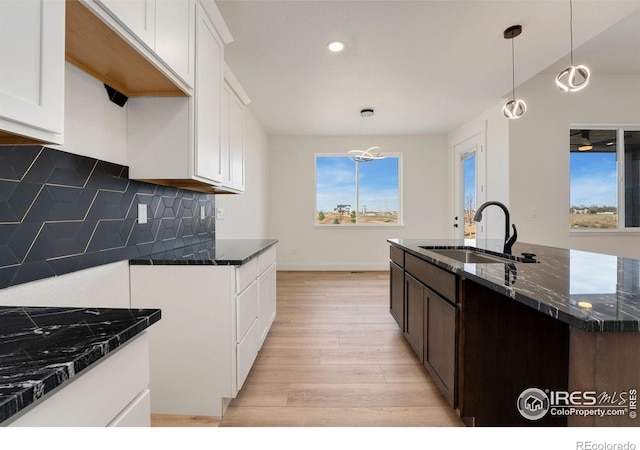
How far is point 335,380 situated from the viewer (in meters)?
2.10

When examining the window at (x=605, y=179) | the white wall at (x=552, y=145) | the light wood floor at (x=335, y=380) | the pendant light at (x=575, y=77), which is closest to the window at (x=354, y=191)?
the white wall at (x=552, y=145)

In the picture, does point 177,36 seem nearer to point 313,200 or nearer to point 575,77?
point 575,77

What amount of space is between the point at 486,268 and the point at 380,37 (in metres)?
2.25

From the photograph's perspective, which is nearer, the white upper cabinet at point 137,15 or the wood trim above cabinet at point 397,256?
the white upper cabinet at point 137,15

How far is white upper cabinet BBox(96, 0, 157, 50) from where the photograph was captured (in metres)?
1.06

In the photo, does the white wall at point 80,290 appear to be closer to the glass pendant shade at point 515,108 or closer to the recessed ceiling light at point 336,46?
the recessed ceiling light at point 336,46

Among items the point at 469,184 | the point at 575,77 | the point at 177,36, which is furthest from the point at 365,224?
the point at 177,36

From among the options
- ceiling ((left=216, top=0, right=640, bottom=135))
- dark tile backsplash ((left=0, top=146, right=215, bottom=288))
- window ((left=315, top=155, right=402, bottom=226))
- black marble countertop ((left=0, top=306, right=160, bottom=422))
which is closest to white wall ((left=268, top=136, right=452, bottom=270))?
window ((left=315, top=155, right=402, bottom=226))

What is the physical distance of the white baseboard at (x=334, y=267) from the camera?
20.2 ft

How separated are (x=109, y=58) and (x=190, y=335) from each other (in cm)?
138

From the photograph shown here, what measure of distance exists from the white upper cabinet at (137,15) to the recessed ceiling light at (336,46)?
184cm

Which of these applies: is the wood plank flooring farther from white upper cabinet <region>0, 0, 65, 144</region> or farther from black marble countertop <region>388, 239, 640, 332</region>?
white upper cabinet <region>0, 0, 65, 144</region>

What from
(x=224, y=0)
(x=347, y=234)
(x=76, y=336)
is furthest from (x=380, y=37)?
(x=347, y=234)
